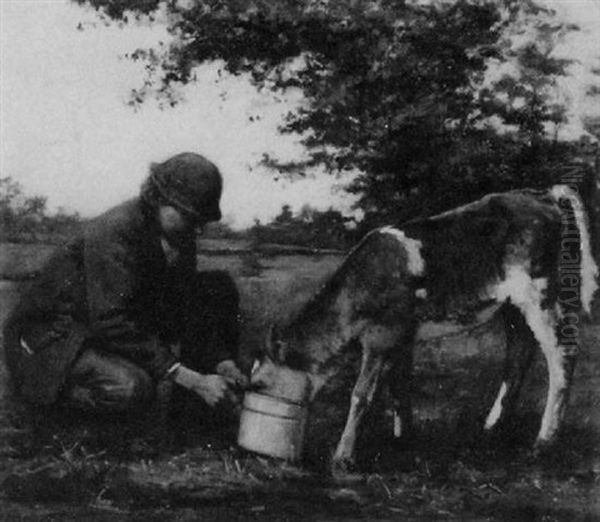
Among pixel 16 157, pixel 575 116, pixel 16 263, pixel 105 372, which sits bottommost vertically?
pixel 105 372

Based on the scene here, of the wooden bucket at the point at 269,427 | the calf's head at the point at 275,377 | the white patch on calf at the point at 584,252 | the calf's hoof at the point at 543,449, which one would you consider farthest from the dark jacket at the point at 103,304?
the white patch on calf at the point at 584,252

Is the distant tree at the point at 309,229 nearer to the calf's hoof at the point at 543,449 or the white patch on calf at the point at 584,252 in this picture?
the white patch on calf at the point at 584,252

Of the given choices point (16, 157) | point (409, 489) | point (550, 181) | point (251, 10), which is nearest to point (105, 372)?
point (16, 157)

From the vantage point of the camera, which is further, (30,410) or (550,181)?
(550,181)

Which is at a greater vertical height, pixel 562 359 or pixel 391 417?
pixel 562 359

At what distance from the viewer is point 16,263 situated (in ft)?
14.1

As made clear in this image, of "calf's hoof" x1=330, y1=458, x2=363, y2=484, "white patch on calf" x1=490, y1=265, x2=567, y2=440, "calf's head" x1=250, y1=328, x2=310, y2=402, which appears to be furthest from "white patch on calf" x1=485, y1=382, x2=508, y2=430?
"calf's head" x1=250, y1=328, x2=310, y2=402

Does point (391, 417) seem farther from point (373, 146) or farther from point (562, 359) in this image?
point (373, 146)

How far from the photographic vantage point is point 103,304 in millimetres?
4137

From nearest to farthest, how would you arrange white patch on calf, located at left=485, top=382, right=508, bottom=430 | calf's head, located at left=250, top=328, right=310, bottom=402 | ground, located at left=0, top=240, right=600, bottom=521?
ground, located at left=0, top=240, right=600, bottom=521 → calf's head, located at left=250, top=328, right=310, bottom=402 → white patch on calf, located at left=485, top=382, right=508, bottom=430

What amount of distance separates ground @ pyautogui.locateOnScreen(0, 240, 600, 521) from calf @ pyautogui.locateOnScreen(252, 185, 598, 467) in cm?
7

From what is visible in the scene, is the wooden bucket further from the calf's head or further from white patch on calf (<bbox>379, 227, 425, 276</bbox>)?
white patch on calf (<bbox>379, 227, 425, 276</bbox>)

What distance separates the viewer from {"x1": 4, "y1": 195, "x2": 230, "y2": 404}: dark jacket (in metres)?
4.13

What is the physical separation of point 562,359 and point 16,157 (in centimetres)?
234
